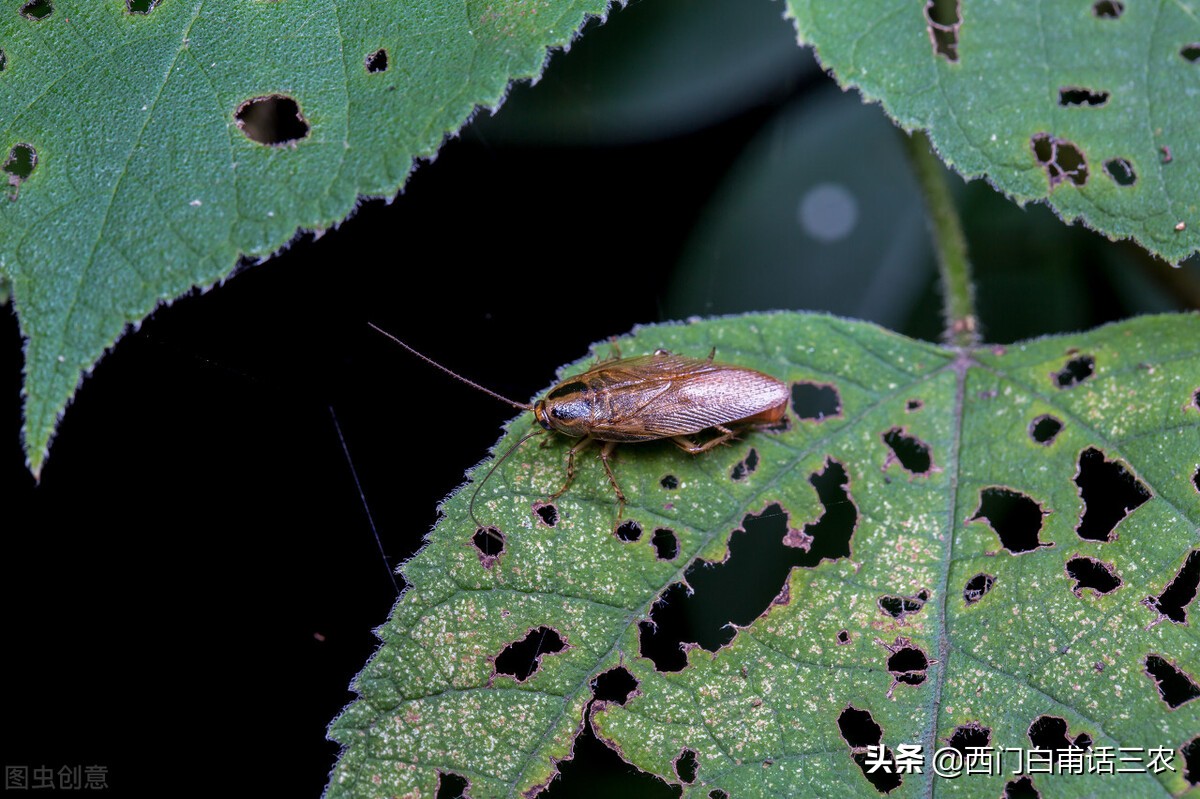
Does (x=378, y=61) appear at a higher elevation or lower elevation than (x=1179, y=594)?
higher

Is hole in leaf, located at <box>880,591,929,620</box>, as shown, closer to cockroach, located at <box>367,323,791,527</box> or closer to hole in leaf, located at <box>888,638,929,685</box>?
hole in leaf, located at <box>888,638,929,685</box>

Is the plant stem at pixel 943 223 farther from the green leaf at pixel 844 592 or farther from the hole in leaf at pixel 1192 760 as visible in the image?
the hole in leaf at pixel 1192 760

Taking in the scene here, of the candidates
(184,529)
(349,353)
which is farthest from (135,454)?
(349,353)

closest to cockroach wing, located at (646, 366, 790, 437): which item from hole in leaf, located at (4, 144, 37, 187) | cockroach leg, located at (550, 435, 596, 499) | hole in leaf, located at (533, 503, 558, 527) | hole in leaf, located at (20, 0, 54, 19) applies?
cockroach leg, located at (550, 435, 596, 499)

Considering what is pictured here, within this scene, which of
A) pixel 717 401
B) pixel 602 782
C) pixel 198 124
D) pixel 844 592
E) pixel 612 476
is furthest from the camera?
pixel 602 782

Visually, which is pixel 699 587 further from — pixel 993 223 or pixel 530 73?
pixel 993 223

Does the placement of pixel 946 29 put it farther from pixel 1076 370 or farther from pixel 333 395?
pixel 333 395

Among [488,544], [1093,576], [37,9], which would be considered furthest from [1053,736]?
[37,9]
